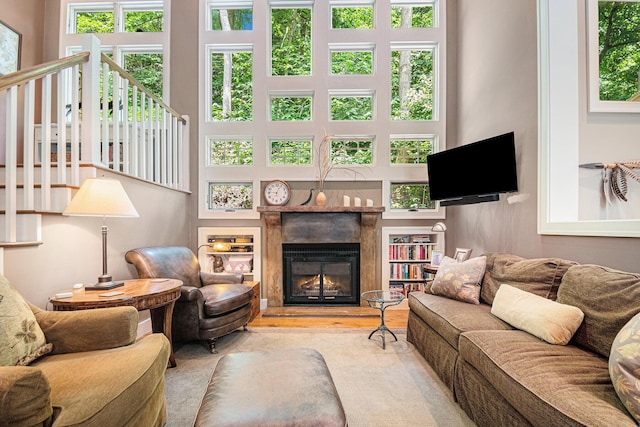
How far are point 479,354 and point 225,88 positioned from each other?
4.40 metres

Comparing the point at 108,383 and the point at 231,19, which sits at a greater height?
the point at 231,19

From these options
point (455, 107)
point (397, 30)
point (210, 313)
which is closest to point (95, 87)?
point (210, 313)

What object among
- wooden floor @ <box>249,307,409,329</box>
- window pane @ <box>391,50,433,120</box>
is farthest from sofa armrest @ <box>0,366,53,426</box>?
window pane @ <box>391,50,433,120</box>

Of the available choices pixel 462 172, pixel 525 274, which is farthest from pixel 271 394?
pixel 462 172

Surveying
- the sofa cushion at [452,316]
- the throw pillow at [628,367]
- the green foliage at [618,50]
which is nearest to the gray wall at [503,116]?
the green foliage at [618,50]

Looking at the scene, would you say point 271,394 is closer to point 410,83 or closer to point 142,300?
point 142,300

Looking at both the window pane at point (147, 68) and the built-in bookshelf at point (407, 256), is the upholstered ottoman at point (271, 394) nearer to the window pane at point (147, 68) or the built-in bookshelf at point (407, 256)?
the built-in bookshelf at point (407, 256)

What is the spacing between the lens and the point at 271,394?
1.26 meters

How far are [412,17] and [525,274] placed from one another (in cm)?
391

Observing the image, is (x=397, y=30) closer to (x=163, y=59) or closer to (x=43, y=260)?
(x=163, y=59)

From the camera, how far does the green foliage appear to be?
101 inches

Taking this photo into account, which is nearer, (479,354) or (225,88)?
(479,354)

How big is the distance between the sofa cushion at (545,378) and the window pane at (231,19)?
4716 mm

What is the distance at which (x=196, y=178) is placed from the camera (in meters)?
4.28
